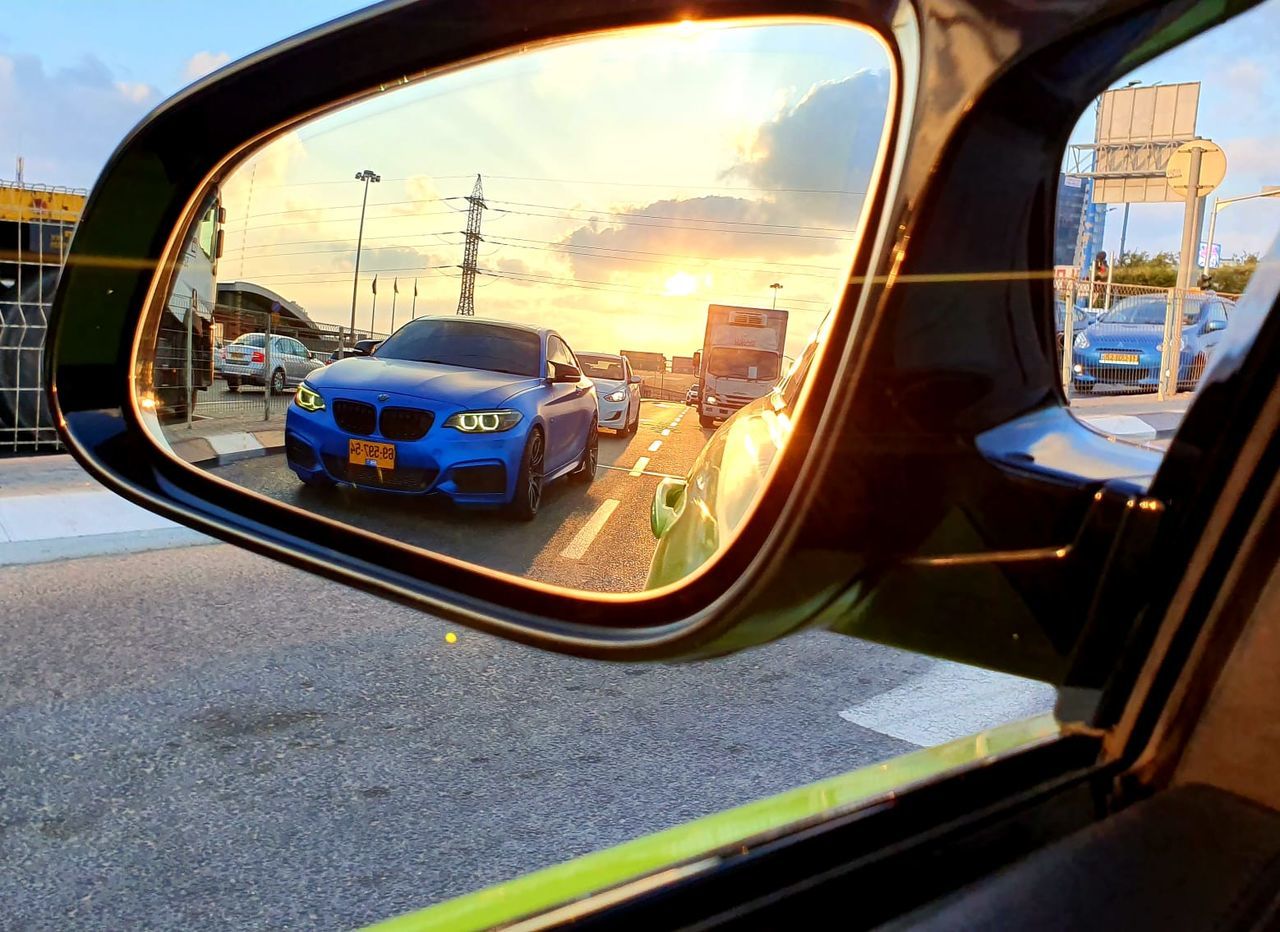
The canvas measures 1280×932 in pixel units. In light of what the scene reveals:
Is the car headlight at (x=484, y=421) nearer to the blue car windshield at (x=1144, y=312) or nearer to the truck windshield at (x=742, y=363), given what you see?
the truck windshield at (x=742, y=363)

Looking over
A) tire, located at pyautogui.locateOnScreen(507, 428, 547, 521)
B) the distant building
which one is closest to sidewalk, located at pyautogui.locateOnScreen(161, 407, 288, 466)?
tire, located at pyautogui.locateOnScreen(507, 428, 547, 521)

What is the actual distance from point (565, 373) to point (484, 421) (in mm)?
172

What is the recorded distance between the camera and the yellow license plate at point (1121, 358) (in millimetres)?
1144

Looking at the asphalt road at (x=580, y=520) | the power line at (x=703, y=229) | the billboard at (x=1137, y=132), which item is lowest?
the asphalt road at (x=580, y=520)

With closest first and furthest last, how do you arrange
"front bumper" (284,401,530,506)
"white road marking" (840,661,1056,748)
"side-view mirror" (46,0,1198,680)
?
"side-view mirror" (46,0,1198,680) < "front bumper" (284,401,530,506) < "white road marking" (840,661,1056,748)

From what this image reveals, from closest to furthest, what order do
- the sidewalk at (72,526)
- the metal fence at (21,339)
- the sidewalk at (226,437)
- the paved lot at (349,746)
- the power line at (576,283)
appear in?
the power line at (576,283) < the sidewalk at (226,437) < the paved lot at (349,746) < the sidewalk at (72,526) < the metal fence at (21,339)

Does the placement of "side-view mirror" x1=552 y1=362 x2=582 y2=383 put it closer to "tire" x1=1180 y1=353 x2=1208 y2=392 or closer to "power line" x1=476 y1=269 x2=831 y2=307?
"power line" x1=476 y1=269 x2=831 y2=307

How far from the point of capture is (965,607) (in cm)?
108

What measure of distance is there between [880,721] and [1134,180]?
10.3 ft

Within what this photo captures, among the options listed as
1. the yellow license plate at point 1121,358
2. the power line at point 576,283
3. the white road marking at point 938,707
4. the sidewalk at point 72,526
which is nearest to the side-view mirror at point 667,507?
the power line at point 576,283

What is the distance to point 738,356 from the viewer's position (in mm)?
1032

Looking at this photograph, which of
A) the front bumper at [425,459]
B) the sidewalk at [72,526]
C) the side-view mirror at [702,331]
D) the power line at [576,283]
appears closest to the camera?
the side-view mirror at [702,331]

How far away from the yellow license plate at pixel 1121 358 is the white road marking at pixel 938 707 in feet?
5.07

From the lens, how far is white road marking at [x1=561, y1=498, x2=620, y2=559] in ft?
3.97
